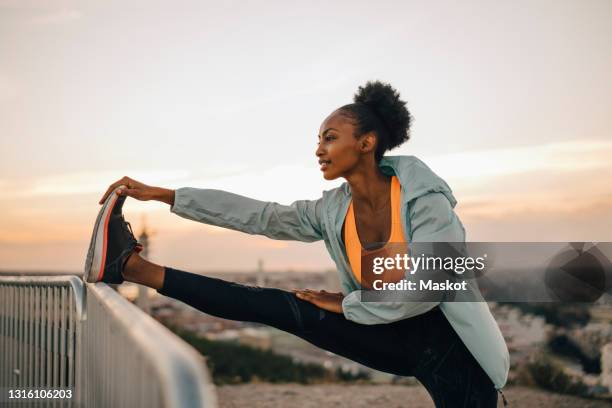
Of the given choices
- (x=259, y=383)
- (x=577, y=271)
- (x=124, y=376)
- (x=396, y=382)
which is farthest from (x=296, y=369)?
(x=124, y=376)

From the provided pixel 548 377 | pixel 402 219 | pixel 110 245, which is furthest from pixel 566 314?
pixel 110 245

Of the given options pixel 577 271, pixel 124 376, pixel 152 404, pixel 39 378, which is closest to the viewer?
pixel 152 404

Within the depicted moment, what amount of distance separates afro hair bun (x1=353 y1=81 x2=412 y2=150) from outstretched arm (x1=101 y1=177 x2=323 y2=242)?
0.53 m

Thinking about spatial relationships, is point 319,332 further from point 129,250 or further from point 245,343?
point 245,343

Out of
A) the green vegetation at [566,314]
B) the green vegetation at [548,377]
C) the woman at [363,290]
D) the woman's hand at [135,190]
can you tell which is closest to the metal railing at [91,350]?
the woman at [363,290]

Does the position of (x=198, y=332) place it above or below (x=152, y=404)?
below

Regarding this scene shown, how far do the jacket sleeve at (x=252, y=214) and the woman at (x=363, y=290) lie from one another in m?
0.12

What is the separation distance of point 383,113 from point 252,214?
89 centimetres

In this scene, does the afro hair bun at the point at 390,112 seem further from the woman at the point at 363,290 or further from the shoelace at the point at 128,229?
the shoelace at the point at 128,229

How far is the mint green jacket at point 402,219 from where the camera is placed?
3.16 m

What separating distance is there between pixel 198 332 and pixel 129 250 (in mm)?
8310

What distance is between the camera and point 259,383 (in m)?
9.96

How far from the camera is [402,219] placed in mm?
3393

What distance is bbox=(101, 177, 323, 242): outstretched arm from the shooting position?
3734 millimetres
